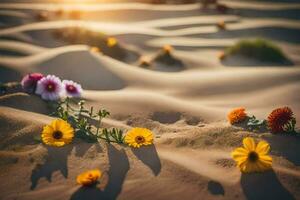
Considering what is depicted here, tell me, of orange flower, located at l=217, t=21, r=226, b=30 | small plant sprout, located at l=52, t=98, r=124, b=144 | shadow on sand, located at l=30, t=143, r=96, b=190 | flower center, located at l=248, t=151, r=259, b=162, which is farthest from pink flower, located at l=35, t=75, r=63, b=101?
orange flower, located at l=217, t=21, r=226, b=30

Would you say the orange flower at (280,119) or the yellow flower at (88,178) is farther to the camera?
the orange flower at (280,119)

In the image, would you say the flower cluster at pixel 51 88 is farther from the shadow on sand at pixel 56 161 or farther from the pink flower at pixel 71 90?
the shadow on sand at pixel 56 161

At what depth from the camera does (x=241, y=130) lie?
3953mm

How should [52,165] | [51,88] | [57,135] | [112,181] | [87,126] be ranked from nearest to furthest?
[112,181], [52,165], [57,135], [87,126], [51,88]

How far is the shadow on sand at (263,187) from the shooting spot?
296 cm

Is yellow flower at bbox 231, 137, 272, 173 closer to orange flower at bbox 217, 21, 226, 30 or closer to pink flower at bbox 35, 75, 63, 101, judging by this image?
pink flower at bbox 35, 75, 63, 101

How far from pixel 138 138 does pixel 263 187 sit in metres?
1.19

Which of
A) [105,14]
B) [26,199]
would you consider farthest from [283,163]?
[105,14]

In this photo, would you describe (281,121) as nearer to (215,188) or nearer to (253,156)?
(253,156)

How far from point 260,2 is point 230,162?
13.4 metres

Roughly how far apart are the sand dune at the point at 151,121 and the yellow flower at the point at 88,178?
0.06 m

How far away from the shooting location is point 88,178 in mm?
3031

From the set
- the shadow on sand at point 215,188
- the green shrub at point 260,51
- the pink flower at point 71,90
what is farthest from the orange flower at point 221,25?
the shadow on sand at point 215,188

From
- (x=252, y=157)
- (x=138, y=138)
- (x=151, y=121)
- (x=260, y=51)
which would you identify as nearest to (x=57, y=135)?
(x=138, y=138)
